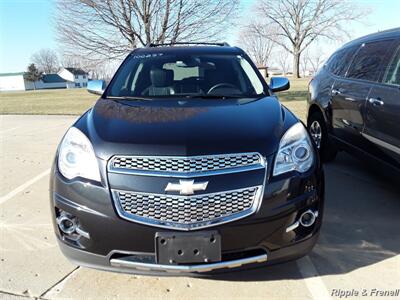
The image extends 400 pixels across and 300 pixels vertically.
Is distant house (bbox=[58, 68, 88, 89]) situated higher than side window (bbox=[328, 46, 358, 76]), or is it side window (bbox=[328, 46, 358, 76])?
side window (bbox=[328, 46, 358, 76])

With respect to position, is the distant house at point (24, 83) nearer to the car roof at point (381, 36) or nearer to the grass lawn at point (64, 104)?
the grass lawn at point (64, 104)

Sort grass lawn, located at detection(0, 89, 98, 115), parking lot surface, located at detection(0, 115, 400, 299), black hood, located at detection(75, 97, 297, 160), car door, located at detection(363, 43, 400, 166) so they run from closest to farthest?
black hood, located at detection(75, 97, 297, 160)
parking lot surface, located at detection(0, 115, 400, 299)
car door, located at detection(363, 43, 400, 166)
grass lawn, located at detection(0, 89, 98, 115)

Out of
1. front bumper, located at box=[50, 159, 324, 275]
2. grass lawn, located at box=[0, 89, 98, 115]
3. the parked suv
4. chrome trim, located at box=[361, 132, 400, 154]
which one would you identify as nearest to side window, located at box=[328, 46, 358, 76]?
chrome trim, located at box=[361, 132, 400, 154]

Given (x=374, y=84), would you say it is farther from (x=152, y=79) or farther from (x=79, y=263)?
(x=79, y=263)

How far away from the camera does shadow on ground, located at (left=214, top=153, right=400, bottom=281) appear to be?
276 cm

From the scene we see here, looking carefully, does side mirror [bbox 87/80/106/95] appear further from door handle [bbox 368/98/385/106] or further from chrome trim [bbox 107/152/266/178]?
door handle [bbox 368/98/385/106]

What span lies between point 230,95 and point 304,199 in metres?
1.34

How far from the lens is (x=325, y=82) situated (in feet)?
17.2

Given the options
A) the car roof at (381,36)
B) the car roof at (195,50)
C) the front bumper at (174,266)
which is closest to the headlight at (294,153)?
the front bumper at (174,266)

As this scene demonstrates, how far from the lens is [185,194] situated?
2125 mm

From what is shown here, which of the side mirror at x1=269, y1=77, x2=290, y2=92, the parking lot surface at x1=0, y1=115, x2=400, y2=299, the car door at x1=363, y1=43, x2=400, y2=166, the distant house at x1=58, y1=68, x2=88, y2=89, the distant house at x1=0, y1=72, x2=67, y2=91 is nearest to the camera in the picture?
the parking lot surface at x1=0, y1=115, x2=400, y2=299

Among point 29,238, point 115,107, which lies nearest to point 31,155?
point 29,238

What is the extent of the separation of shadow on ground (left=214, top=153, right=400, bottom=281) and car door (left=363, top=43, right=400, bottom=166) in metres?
0.35

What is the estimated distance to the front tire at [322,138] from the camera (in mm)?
5262
